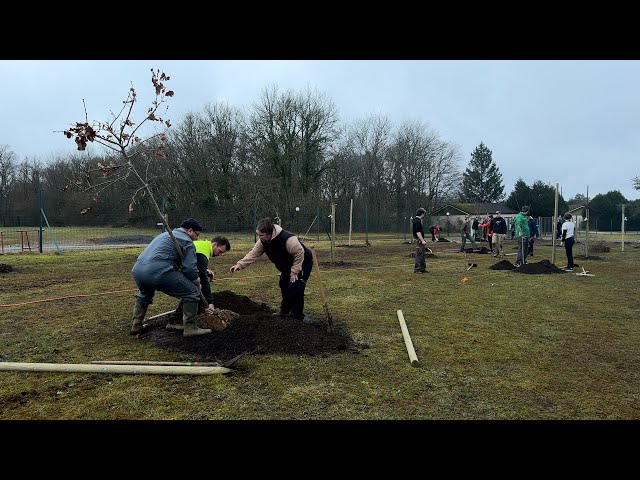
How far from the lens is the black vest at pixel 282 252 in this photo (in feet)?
20.2

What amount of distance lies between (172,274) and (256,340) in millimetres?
1345

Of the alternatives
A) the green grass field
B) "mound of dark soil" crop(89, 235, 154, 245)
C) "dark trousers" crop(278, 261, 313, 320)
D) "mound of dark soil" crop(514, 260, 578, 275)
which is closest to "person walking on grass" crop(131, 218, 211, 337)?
the green grass field

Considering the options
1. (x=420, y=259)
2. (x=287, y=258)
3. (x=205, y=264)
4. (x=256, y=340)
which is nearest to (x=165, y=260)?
(x=205, y=264)

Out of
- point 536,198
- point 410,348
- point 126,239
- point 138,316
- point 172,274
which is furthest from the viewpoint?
point 536,198

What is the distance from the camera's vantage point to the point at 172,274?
18.2ft

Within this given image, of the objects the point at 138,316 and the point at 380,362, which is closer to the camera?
the point at 380,362

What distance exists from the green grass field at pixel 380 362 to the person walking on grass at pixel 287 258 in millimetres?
873

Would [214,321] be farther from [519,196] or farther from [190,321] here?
[519,196]

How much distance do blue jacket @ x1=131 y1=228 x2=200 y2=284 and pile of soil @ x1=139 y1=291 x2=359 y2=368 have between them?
0.78 meters

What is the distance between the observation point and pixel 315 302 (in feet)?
27.9

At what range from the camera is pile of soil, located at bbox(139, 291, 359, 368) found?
16.8 ft

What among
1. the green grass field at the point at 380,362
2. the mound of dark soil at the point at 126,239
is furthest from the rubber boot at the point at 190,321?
the mound of dark soil at the point at 126,239

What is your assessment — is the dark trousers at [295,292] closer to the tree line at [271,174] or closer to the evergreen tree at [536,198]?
the tree line at [271,174]
